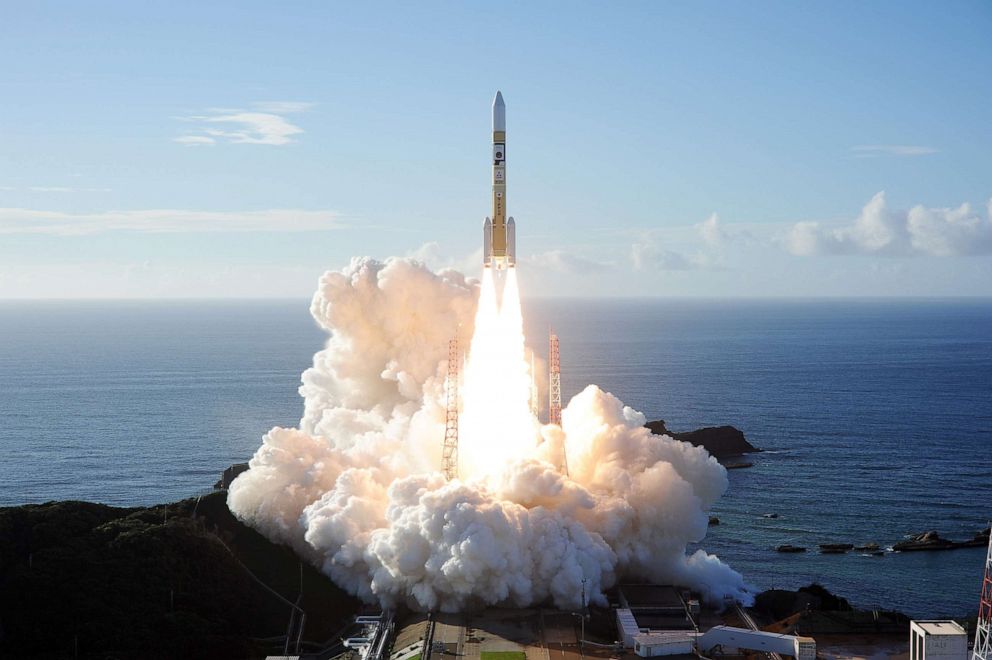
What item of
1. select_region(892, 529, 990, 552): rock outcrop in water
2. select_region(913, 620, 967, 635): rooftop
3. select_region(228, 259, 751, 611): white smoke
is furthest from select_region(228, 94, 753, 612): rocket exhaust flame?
select_region(913, 620, 967, 635): rooftop

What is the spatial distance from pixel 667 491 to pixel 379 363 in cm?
2962

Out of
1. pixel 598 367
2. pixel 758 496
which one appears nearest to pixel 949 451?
pixel 758 496

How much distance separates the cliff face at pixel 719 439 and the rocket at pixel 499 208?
5290cm

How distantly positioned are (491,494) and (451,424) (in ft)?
33.6

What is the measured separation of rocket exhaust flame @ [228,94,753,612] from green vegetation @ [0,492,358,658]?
2522 millimetres

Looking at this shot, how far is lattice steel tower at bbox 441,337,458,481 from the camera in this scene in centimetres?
7150

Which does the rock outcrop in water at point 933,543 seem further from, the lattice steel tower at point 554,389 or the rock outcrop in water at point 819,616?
the lattice steel tower at point 554,389

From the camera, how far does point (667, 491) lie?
68688 millimetres

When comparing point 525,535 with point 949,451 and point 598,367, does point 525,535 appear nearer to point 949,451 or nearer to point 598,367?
point 949,451

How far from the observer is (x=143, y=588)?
62.0 m

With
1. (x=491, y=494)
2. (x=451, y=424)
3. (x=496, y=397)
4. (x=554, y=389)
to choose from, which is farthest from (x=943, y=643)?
(x=451, y=424)

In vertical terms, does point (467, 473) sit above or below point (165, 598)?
above

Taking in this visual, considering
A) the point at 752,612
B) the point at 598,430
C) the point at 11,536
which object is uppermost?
the point at 598,430

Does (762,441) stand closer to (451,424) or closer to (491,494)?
(451,424)
